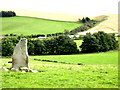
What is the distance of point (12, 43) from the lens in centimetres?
6781

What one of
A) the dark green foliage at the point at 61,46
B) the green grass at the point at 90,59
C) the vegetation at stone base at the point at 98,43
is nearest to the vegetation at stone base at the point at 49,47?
the dark green foliage at the point at 61,46

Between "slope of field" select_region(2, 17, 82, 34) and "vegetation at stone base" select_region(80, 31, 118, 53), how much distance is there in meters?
49.0

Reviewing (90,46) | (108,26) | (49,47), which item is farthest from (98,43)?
(108,26)

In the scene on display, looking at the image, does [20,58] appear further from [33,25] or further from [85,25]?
[85,25]

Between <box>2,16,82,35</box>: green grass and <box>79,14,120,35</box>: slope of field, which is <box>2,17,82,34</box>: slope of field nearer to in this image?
<box>2,16,82,35</box>: green grass

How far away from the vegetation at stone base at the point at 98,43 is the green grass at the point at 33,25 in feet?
161

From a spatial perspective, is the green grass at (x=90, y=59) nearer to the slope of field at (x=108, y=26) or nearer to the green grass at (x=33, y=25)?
the green grass at (x=33, y=25)

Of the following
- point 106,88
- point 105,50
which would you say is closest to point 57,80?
point 106,88

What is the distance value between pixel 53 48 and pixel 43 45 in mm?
3451

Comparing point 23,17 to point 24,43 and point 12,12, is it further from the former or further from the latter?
point 24,43

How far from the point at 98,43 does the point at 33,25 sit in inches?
2787

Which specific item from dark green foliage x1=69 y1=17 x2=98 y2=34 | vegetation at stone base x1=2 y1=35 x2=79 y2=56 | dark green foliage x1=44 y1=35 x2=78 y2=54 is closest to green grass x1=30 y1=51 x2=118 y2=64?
dark green foliage x1=44 y1=35 x2=78 y2=54

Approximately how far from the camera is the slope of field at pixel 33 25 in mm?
127812

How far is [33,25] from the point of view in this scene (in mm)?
138750
